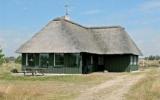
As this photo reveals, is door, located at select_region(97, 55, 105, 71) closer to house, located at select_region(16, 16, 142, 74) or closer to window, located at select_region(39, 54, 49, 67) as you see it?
house, located at select_region(16, 16, 142, 74)

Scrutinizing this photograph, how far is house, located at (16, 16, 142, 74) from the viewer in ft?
139

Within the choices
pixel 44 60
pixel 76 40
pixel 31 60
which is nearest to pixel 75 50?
pixel 76 40

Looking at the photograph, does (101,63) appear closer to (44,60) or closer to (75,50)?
(44,60)

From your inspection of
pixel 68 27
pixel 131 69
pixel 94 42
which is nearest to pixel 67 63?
pixel 68 27

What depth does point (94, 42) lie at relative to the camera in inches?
1983

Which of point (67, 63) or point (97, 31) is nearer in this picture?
point (67, 63)

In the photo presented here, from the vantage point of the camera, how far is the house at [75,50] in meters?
42.3

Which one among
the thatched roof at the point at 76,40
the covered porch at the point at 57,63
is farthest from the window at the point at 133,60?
the covered porch at the point at 57,63

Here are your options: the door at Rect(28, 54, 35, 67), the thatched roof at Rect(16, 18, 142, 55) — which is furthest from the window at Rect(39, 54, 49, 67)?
the door at Rect(28, 54, 35, 67)

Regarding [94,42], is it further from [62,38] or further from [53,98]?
[53,98]

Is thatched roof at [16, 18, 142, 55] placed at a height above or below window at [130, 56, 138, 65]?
above

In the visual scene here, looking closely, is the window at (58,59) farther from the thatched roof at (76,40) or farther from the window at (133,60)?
the window at (133,60)

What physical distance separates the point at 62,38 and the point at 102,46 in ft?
28.2

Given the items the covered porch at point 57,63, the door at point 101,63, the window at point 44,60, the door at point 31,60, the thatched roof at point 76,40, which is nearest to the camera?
the covered porch at point 57,63
